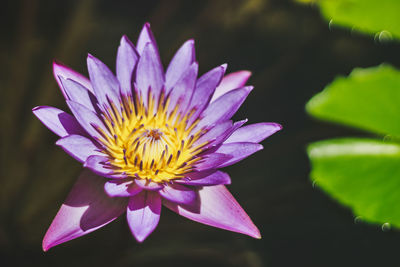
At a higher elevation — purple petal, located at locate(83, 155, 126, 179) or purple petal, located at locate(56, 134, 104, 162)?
purple petal, located at locate(56, 134, 104, 162)

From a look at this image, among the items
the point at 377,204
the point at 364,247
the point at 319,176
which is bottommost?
the point at 364,247

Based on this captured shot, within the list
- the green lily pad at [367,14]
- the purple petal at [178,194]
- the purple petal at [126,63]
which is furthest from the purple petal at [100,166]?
the green lily pad at [367,14]

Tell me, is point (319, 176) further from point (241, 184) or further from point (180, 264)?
point (180, 264)

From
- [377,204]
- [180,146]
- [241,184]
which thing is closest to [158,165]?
[180,146]

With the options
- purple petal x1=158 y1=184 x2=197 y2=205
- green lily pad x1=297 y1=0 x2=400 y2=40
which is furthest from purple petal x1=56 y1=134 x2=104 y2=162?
green lily pad x1=297 y1=0 x2=400 y2=40

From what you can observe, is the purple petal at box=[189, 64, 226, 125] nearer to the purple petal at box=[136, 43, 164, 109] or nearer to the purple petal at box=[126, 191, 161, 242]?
the purple petal at box=[136, 43, 164, 109]
